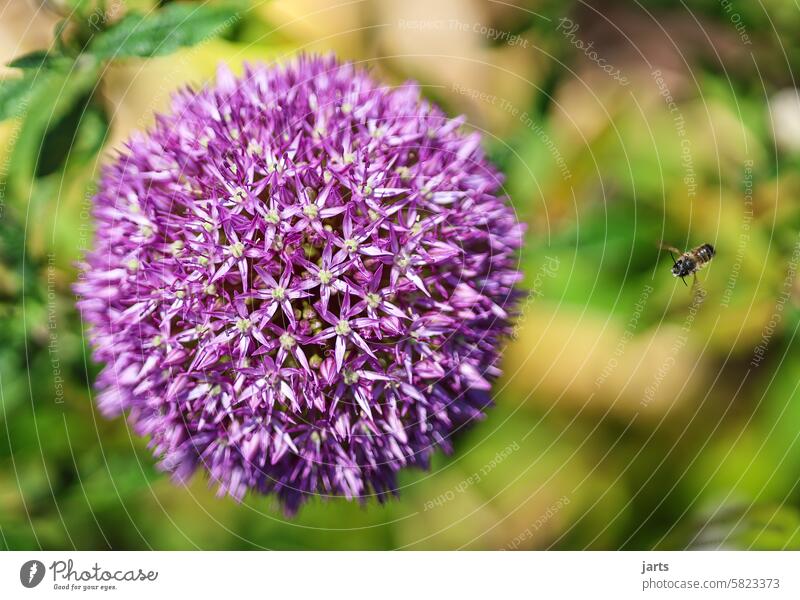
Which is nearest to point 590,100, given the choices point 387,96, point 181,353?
point 387,96

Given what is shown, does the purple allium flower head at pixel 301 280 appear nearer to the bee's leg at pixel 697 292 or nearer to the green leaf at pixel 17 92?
the green leaf at pixel 17 92

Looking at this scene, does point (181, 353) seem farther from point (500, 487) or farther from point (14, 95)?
point (500, 487)

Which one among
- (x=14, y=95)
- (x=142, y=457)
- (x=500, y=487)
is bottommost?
(x=500, y=487)

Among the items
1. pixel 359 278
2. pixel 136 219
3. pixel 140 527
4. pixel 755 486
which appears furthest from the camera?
pixel 755 486

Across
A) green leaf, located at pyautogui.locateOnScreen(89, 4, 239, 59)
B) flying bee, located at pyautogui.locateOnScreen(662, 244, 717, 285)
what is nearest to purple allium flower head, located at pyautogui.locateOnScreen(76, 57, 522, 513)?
green leaf, located at pyautogui.locateOnScreen(89, 4, 239, 59)
